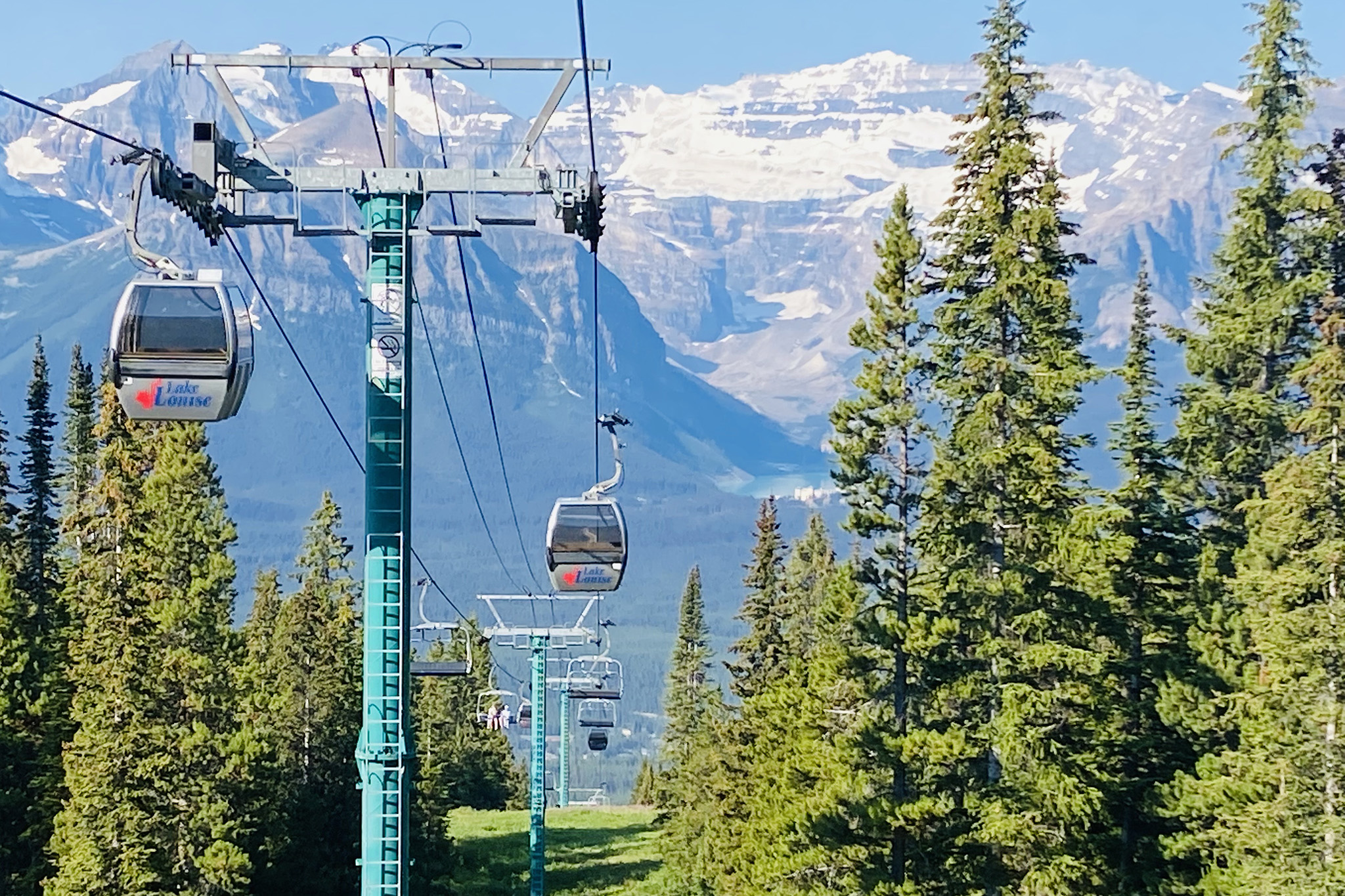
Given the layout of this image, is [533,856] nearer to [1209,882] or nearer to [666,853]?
[1209,882]

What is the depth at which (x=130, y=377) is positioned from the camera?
62.0 feet

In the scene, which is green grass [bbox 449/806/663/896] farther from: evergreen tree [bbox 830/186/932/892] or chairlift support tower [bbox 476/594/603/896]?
evergreen tree [bbox 830/186/932/892]

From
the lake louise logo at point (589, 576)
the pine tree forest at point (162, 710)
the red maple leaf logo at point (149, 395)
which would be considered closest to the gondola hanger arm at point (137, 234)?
the red maple leaf logo at point (149, 395)

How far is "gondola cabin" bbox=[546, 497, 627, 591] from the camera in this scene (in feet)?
124

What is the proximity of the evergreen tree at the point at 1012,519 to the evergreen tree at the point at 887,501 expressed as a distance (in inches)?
21.6

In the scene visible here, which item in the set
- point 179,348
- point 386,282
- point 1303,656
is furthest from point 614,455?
point 179,348

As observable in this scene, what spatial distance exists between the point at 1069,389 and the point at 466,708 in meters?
82.5

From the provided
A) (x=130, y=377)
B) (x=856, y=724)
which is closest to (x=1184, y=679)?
(x=856, y=724)

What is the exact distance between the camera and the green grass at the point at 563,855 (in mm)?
73125

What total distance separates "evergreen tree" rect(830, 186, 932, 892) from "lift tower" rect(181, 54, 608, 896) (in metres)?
14.5

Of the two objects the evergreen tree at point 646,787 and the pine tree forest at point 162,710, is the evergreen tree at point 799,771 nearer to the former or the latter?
the pine tree forest at point 162,710

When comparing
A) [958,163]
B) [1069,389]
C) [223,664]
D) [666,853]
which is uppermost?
[958,163]

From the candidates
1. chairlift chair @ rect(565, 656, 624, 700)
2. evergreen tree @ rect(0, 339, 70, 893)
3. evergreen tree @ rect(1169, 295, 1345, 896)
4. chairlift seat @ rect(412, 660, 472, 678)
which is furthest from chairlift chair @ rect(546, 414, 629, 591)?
chairlift chair @ rect(565, 656, 624, 700)

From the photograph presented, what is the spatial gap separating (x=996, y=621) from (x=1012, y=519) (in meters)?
1.93
